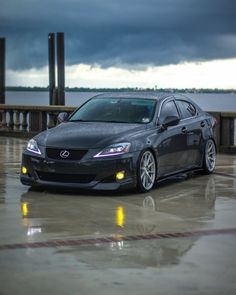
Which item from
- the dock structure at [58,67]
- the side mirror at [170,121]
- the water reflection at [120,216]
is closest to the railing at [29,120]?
the dock structure at [58,67]

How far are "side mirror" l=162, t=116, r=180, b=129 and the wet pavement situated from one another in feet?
3.35

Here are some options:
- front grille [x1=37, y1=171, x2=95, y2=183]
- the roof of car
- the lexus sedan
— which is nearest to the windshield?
the lexus sedan

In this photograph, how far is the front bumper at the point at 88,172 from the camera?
31.6 ft

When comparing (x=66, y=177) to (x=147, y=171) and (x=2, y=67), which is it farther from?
(x=2, y=67)

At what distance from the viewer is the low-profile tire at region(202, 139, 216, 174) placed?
12.4 m

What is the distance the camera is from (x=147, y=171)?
1020 centimetres

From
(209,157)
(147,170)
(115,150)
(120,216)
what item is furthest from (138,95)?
(120,216)

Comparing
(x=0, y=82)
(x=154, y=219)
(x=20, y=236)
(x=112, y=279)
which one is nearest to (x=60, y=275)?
(x=112, y=279)

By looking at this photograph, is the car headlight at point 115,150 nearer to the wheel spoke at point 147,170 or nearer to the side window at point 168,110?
the wheel spoke at point 147,170

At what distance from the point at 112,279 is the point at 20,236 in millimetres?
1812

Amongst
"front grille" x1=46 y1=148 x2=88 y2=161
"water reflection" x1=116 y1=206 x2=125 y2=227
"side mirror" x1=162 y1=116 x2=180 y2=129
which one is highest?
"side mirror" x1=162 y1=116 x2=180 y2=129

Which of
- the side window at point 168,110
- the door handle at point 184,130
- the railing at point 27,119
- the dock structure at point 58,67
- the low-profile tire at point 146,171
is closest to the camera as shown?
the low-profile tire at point 146,171

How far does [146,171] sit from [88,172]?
39.1 inches

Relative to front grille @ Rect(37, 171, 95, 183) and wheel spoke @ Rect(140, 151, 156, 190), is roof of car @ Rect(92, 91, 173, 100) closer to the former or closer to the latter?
wheel spoke @ Rect(140, 151, 156, 190)
